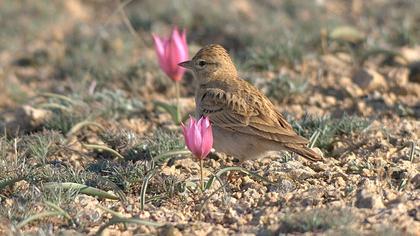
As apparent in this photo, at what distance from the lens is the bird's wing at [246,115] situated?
6.32 metres

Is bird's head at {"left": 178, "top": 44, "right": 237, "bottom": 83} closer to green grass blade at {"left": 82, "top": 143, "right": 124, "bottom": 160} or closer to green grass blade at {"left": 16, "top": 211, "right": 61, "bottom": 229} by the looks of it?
green grass blade at {"left": 82, "top": 143, "right": 124, "bottom": 160}

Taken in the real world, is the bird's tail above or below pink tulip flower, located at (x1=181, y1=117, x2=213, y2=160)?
below

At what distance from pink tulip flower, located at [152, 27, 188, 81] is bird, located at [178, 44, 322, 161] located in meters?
0.09

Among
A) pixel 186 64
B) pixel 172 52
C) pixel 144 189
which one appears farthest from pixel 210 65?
pixel 144 189

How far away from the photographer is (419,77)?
342 inches

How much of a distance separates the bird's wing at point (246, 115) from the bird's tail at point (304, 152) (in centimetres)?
4

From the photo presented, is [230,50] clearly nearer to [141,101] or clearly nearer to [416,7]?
[141,101]

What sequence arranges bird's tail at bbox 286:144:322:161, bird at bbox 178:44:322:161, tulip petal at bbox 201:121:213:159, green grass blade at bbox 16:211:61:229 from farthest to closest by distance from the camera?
1. bird at bbox 178:44:322:161
2. bird's tail at bbox 286:144:322:161
3. tulip petal at bbox 201:121:213:159
4. green grass blade at bbox 16:211:61:229

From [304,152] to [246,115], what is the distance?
717 millimetres

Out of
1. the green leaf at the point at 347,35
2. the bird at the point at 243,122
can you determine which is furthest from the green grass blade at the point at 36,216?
the green leaf at the point at 347,35

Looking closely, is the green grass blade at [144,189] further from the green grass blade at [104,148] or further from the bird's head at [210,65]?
the bird's head at [210,65]

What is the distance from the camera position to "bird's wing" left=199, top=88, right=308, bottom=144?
249 inches

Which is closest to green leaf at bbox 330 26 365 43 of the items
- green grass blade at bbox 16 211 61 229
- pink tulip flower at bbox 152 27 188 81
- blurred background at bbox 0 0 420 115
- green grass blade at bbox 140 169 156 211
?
blurred background at bbox 0 0 420 115

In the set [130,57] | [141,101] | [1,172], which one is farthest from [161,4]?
[1,172]
